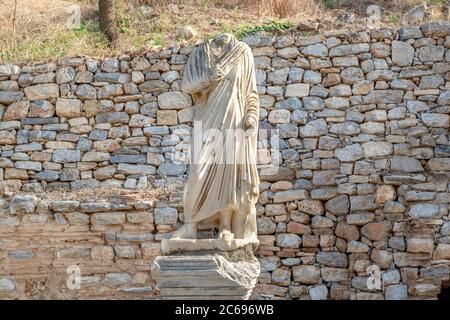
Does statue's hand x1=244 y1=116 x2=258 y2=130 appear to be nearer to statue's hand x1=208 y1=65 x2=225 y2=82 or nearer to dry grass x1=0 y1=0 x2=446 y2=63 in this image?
statue's hand x1=208 y1=65 x2=225 y2=82

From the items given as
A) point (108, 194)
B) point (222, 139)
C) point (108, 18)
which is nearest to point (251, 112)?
point (222, 139)

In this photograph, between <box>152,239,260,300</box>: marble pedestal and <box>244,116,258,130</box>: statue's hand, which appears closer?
<box>152,239,260,300</box>: marble pedestal

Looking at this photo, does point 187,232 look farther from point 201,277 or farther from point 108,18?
point 108,18

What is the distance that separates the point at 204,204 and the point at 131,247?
406 cm

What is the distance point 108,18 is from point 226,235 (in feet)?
24.7

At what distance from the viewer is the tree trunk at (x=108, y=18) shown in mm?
13547

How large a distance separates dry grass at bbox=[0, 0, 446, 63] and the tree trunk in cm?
11

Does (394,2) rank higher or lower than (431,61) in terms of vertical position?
higher

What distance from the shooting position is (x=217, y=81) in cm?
711

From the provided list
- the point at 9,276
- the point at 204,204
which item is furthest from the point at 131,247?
the point at 204,204

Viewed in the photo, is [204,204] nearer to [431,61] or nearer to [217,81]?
[217,81]

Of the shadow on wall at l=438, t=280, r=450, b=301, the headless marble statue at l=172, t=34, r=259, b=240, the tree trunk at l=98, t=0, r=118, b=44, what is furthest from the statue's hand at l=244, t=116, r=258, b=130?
the tree trunk at l=98, t=0, r=118, b=44

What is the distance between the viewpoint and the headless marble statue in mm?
6906

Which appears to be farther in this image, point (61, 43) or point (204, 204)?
Result: point (61, 43)
